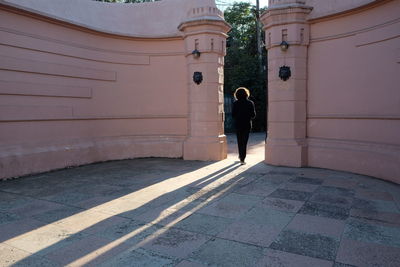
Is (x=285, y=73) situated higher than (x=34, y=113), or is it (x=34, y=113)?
(x=285, y=73)

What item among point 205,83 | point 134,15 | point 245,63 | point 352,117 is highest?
point 245,63

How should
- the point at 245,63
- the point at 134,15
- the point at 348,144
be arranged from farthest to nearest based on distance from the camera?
the point at 245,63 < the point at 134,15 < the point at 348,144

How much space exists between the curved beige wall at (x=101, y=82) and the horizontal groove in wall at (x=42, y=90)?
2 cm

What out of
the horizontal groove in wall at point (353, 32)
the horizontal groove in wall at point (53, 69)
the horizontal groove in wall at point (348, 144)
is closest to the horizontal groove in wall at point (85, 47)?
the horizontal groove in wall at point (53, 69)

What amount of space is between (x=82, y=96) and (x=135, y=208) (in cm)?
444

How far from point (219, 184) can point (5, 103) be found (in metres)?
4.61

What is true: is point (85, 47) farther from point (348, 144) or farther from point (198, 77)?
point (348, 144)

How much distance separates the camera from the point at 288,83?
7387mm

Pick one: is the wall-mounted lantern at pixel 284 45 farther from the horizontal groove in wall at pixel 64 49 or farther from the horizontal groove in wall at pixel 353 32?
the horizontal groove in wall at pixel 64 49

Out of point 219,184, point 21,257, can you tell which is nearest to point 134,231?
point 21,257

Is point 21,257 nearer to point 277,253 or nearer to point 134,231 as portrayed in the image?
point 134,231

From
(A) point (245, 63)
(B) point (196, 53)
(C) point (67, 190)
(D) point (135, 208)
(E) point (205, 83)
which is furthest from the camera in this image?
(A) point (245, 63)

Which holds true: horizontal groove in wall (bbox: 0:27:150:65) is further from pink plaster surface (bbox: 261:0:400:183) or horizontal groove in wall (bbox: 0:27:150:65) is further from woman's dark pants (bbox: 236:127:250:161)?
pink plaster surface (bbox: 261:0:400:183)

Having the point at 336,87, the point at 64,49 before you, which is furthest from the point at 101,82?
the point at 336,87
